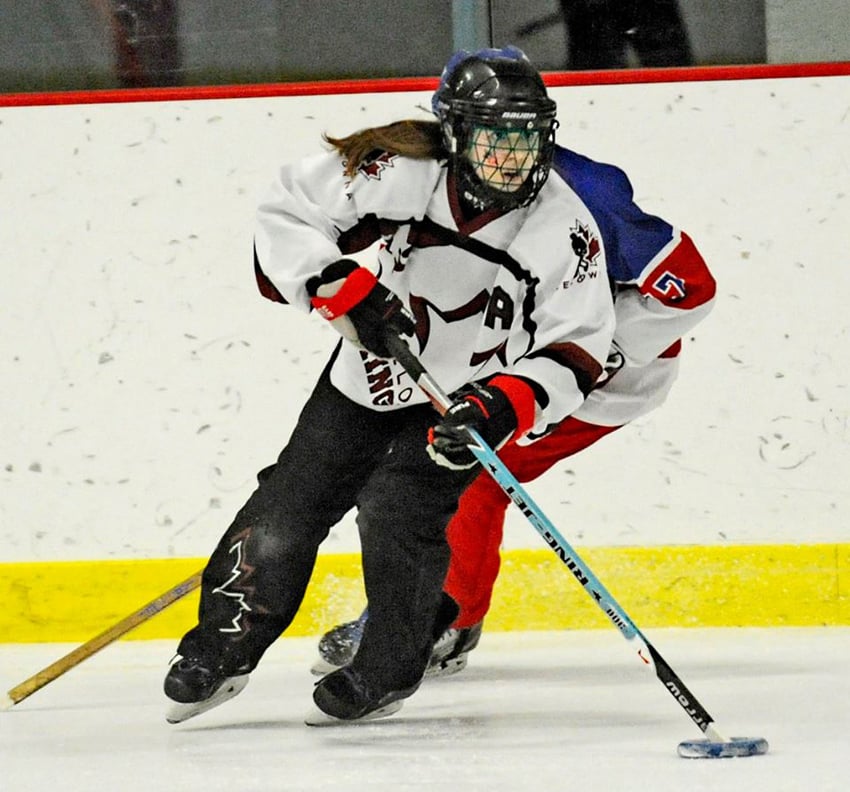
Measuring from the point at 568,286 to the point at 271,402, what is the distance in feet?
3.82

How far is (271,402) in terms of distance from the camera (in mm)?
3467

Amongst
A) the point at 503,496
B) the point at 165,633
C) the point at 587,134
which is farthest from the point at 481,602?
the point at 587,134

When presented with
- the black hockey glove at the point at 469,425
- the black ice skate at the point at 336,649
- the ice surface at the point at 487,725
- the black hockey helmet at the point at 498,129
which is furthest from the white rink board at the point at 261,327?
the black hockey glove at the point at 469,425

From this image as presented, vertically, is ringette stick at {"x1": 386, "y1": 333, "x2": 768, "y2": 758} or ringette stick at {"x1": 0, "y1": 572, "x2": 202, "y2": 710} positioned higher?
ringette stick at {"x1": 386, "y1": 333, "x2": 768, "y2": 758}

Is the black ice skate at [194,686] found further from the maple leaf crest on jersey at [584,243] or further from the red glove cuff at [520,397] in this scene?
the maple leaf crest on jersey at [584,243]

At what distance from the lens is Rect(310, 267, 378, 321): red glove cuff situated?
238cm

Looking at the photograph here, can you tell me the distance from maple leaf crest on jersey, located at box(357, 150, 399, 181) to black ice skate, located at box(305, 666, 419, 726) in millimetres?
754

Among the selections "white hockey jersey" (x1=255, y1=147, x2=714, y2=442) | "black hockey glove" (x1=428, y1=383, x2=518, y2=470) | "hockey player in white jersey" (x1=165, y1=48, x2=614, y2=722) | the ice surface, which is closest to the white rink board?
the ice surface

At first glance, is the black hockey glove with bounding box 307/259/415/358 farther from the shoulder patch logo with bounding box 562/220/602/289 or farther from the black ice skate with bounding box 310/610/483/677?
the black ice skate with bounding box 310/610/483/677

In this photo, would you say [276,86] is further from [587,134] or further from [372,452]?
[372,452]

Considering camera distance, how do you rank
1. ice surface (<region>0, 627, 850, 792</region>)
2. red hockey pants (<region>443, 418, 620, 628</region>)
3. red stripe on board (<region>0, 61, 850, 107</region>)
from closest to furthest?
ice surface (<region>0, 627, 850, 792</region>), red hockey pants (<region>443, 418, 620, 628</region>), red stripe on board (<region>0, 61, 850, 107</region>)

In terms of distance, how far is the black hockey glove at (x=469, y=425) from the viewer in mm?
2316

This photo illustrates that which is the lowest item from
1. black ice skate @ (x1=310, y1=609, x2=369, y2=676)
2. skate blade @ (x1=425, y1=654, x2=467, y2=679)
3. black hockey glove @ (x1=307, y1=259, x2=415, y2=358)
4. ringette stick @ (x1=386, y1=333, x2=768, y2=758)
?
skate blade @ (x1=425, y1=654, x2=467, y2=679)

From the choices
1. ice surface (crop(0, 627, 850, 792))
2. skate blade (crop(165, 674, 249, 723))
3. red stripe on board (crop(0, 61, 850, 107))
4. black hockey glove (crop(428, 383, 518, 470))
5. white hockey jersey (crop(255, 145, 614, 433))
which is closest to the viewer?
ice surface (crop(0, 627, 850, 792))
